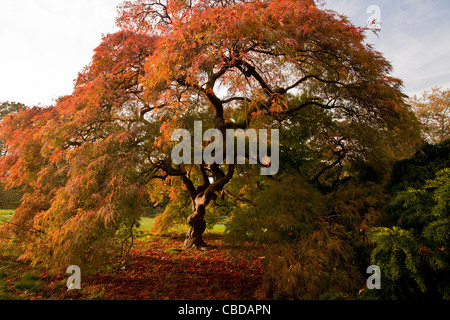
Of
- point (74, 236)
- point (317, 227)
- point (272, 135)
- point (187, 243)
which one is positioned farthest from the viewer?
point (187, 243)

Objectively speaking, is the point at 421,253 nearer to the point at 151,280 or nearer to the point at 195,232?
the point at 151,280

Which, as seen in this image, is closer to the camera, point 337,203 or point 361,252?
point 361,252

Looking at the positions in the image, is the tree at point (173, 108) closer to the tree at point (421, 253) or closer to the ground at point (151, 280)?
the ground at point (151, 280)

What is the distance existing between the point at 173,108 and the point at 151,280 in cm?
347

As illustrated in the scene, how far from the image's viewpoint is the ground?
14.7ft

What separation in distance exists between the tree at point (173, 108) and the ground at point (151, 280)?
64 centimetres

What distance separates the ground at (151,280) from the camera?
14.7 feet

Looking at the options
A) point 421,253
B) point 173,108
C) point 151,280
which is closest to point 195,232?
point 151,280

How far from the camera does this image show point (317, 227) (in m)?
4.52

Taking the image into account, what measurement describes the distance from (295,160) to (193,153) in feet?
8.41

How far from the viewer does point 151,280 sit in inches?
208
